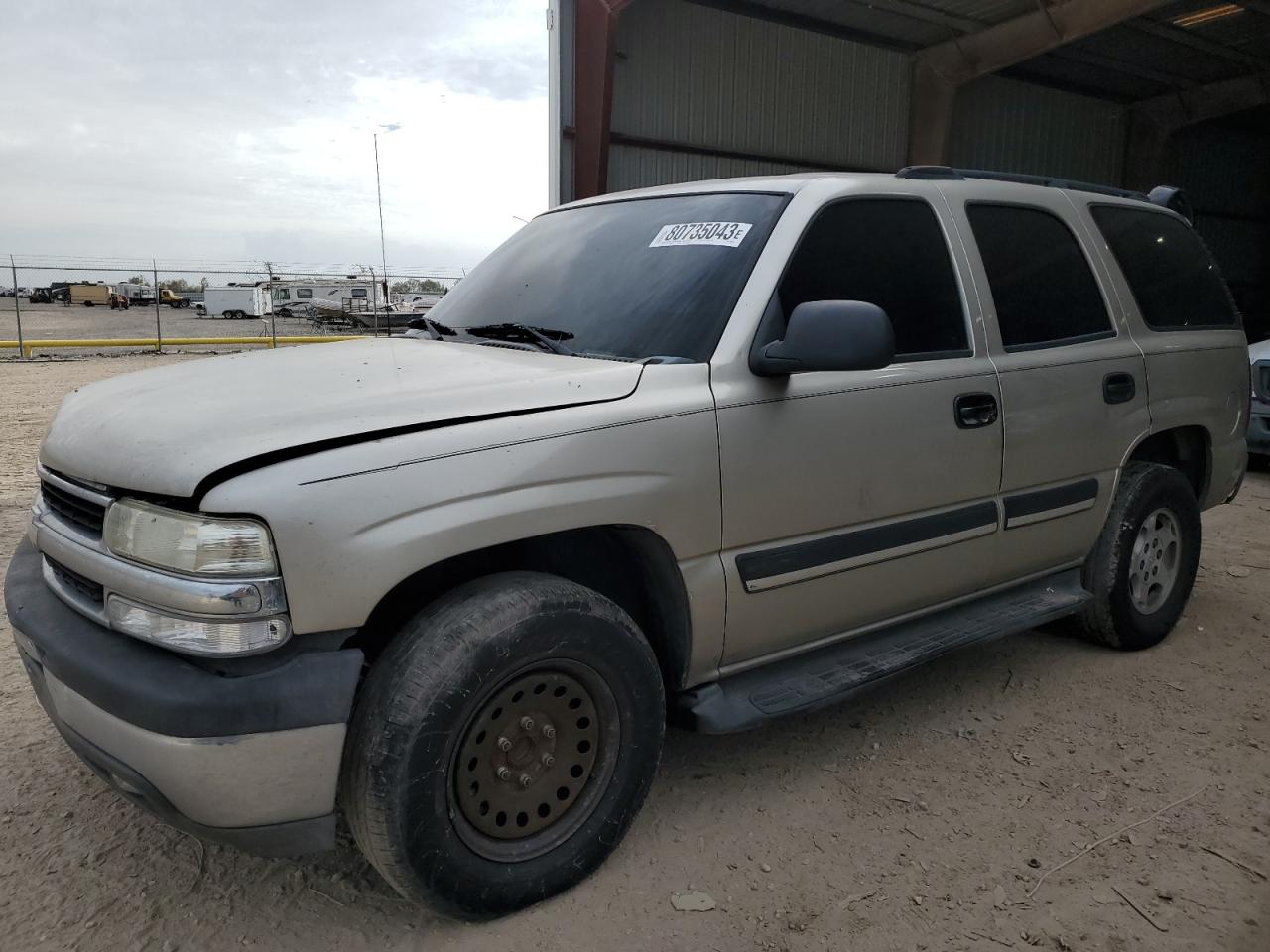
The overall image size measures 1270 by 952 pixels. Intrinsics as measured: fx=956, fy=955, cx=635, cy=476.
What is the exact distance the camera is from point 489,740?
2.22m

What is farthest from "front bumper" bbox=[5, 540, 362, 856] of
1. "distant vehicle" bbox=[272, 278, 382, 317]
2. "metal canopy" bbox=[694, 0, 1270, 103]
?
"distant vehicle" bbox=[272, 278, 382, 317]

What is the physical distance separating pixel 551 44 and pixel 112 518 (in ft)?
36.5

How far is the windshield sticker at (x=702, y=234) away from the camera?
9.28 ft

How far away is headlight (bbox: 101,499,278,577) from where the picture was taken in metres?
1.90

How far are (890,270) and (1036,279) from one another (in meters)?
0.78

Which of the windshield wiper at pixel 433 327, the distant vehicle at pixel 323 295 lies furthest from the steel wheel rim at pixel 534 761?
the distant vehicle at pixel 323 295

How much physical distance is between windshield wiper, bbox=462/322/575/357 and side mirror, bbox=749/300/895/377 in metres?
0.64

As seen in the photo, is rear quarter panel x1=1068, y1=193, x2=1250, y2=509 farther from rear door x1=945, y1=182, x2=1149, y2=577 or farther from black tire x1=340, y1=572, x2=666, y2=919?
black tire x1=340, y1=572, x2=666, y2=919

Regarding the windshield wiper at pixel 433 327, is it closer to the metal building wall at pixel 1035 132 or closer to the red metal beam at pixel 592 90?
the red metal beam at pixel 592 90

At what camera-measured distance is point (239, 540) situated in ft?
6.22

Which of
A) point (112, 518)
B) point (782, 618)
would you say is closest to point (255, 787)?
point (112, 518)

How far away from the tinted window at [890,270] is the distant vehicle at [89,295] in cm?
4855

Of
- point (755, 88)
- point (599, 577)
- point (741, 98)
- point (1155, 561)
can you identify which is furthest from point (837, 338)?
point (755, 88)

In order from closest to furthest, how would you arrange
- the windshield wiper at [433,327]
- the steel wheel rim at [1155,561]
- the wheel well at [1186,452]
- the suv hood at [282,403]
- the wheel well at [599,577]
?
the suv hood at [282,403], the wheel well at [599,577], the windshield wiper at [433,327], the steel wheel rim at [1155,561], the wheel well at [1186,452]
